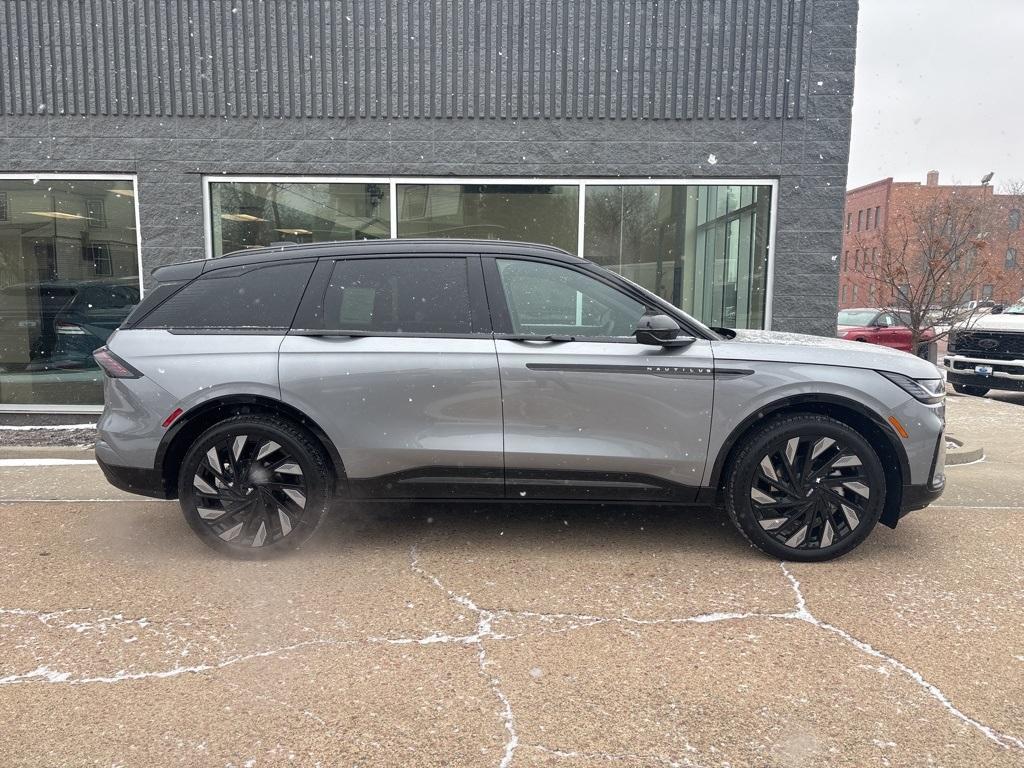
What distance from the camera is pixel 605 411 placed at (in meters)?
→ 3.87

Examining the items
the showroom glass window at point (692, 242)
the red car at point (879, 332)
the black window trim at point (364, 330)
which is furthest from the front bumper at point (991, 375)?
the black window trim at point (364, 330)

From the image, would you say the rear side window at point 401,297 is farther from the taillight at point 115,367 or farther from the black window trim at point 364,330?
the taillight at point 115,367

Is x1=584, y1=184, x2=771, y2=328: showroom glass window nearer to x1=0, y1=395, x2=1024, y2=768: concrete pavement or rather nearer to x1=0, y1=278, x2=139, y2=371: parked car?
x1=0, y1=395, x2=1024, y2=768: concrete pavement

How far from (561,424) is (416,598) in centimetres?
120

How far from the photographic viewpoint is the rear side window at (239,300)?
13.3 feet

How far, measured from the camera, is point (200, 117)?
7.80 m

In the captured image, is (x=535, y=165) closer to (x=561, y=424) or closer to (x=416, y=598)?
(x=561, y=424)

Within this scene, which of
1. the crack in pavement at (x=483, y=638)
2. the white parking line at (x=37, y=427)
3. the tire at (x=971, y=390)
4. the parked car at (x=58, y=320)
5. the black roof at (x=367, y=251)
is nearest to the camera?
the crack in pavement at (x=483, y=638)

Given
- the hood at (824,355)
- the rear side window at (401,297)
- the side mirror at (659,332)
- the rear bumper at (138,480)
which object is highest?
the rear side window at (401,297)

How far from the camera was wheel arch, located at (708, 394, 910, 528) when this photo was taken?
12.5ft

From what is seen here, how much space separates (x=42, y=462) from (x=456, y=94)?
18.2ft

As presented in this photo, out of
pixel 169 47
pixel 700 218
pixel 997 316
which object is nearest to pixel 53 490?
pixel 169 47

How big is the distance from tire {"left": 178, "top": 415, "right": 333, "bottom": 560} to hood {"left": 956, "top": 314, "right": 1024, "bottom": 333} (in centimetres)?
1057

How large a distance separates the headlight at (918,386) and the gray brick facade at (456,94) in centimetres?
418
